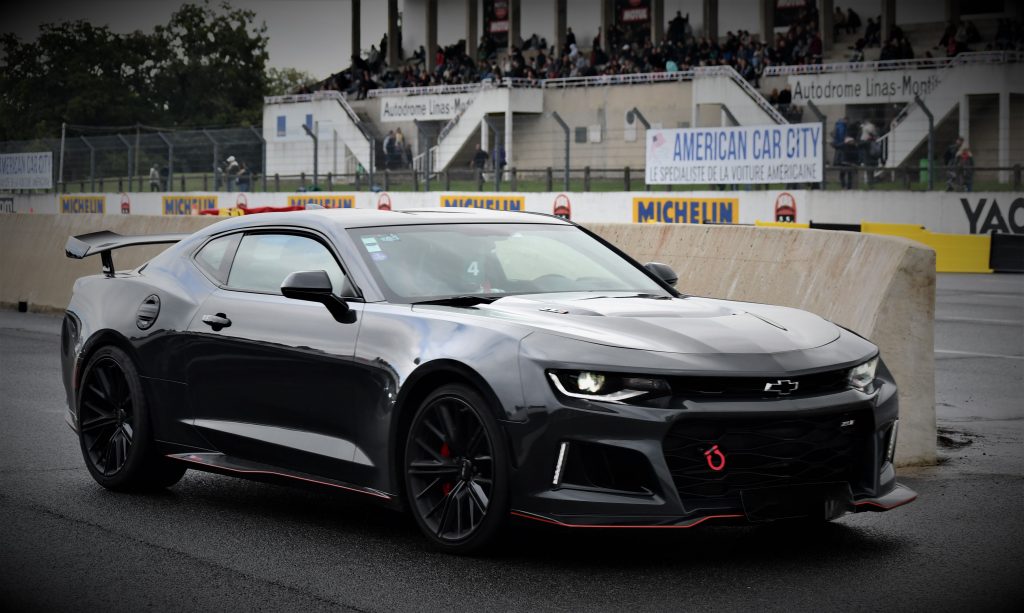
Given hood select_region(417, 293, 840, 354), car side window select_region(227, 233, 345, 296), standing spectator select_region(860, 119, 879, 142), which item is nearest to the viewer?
hood select_region(417, 293, 840, 354)

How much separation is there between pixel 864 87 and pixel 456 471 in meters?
42.2

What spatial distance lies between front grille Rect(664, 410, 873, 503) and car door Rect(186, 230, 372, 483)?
4.77ft

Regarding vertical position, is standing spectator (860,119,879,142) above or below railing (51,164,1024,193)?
above

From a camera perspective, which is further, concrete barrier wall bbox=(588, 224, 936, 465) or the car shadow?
concrete barrier wall bbox=(588, 224, 936, 465)

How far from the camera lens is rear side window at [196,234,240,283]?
287 inches

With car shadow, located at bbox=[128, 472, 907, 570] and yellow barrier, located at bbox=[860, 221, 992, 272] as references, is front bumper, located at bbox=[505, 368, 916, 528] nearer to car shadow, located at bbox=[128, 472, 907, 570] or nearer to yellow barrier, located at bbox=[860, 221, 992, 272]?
car shadow, located at bbox=[128, 472, 907, 570]

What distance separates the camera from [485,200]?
3847 cm

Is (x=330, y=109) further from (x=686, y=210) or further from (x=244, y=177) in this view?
(x=686, y=210)

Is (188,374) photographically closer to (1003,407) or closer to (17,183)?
(1003,407)

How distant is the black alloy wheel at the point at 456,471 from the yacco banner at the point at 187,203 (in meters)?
40.4

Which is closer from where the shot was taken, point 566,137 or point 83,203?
point 566,137

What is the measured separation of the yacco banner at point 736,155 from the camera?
106 feet

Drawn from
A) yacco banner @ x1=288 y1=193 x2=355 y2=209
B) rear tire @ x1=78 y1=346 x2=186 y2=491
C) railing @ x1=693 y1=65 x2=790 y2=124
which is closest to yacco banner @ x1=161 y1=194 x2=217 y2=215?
yacco banner @ x1=288 y1=193 x2=355 y2=209

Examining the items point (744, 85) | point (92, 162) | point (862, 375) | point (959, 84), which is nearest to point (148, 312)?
point (862, 375)
